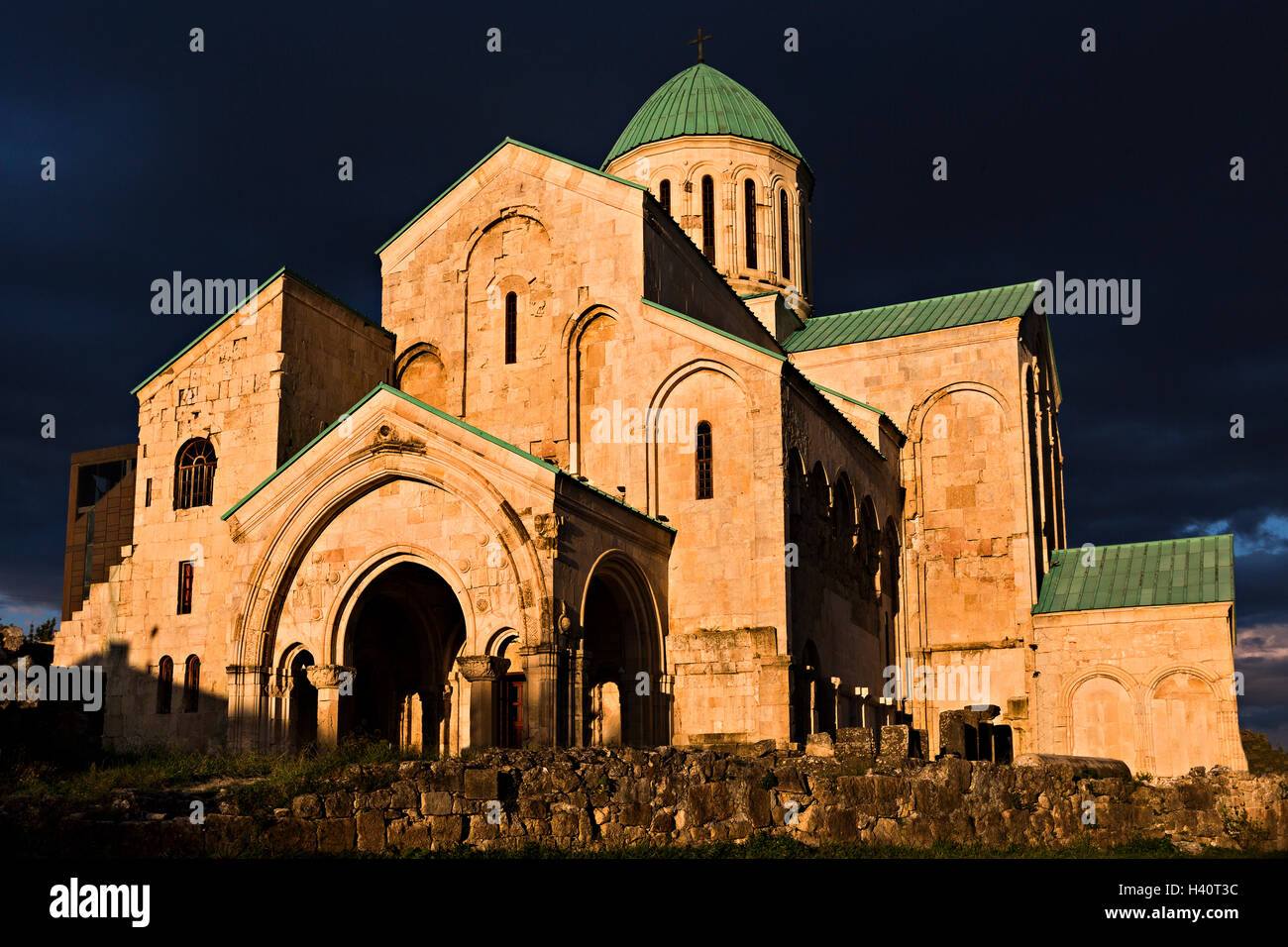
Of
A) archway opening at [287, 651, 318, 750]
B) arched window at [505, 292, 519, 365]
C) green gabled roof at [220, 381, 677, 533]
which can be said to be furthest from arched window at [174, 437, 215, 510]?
arched window at [505, 292, 519, 365]

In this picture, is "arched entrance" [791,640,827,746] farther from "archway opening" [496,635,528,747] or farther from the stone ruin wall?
the stone ruin wall

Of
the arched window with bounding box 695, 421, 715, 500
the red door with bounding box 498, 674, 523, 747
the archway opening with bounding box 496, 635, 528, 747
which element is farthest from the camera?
the arched window with bounding box 695, 421, 715, 500

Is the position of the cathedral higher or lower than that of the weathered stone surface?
higher

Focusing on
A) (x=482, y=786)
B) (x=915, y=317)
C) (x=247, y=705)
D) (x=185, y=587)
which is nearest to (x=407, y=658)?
(x=247, y=705)

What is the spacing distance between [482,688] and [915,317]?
68.2 ft

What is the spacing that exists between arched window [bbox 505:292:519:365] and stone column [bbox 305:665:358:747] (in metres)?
8.61

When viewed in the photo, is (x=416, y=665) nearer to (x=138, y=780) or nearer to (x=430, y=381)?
(x=430, y=381)

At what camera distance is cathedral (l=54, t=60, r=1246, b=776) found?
2358 centimetres

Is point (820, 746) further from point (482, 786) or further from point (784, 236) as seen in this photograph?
point (784, 236)

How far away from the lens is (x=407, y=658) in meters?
28.1

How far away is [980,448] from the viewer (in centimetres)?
3531

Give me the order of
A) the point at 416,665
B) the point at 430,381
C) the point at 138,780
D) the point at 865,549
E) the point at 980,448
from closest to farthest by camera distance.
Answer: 1. the point at 138,780
2. the point at 416,665
3. the point at 430,381
4. the point at 865,549
5. the point at 980,448
